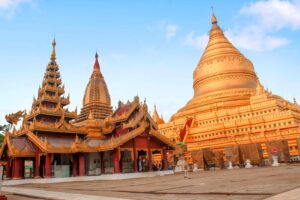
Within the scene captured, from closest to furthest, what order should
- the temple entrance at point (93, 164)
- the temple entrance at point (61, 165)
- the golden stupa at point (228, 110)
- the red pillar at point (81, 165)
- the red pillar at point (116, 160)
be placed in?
the red pillar at point (116, 160) → the red pillar at point (81, 165) → the temple entrance at point (61, 165) → the temple entrance at point (93, 164) → the golden stupa at point (228, 110)

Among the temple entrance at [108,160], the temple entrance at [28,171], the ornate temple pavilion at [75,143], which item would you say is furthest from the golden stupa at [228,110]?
the temple entrance at [28,171]

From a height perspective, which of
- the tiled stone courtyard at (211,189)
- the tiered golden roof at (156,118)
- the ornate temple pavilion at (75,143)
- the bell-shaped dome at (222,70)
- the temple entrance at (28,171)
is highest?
the bell-shaped dome at (222,70)

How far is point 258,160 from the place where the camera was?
27.9 m

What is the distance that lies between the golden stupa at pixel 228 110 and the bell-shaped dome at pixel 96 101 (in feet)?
40.7

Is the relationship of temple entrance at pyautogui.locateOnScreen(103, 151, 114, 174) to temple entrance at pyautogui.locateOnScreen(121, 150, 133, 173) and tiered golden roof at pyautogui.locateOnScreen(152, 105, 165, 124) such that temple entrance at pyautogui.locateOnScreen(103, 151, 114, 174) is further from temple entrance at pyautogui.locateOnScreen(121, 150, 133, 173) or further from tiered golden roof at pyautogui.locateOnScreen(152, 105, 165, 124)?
tiered golden roof at pyautogui.locateOnScreen(152, 105, 165, 124)

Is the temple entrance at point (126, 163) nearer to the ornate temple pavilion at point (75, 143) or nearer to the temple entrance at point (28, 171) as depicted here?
the ornate temple pavilion at point (75, 143)

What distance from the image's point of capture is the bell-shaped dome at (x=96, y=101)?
123 ft

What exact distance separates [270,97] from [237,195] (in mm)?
37266

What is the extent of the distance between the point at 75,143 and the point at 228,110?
26.1m

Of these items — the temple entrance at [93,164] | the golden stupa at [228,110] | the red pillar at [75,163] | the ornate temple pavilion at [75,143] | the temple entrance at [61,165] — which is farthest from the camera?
the golden stupa at [228,110]

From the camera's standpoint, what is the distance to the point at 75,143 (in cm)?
2364

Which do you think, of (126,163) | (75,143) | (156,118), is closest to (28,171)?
(75,143)

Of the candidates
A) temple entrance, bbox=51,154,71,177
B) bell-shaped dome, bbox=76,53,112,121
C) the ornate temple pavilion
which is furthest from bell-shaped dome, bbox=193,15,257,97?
temple entrance, bbox=51,154,71,177

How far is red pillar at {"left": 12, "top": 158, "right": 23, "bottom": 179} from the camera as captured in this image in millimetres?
23734
